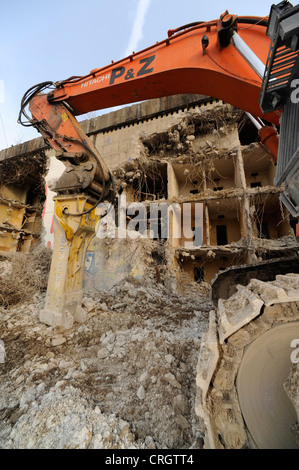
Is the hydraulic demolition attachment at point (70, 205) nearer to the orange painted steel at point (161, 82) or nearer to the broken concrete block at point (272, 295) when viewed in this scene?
the orange painted steel at point (161, 82)

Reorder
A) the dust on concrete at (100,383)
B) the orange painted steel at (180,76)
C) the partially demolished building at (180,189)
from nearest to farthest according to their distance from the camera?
the dust on concrete at (100,383), the orange painted steel at (180,76), the partially demolished building at (180,189)

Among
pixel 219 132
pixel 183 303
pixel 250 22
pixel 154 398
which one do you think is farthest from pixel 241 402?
pixel 219 132

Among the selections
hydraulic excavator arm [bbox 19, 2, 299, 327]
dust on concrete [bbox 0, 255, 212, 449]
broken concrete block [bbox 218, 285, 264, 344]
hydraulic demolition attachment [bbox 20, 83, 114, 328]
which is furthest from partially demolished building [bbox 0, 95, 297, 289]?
broken concrete block [bbox 218, 285, 264, 344]

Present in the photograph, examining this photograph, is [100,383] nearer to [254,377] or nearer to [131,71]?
[254,377]

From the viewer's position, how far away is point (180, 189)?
952cm

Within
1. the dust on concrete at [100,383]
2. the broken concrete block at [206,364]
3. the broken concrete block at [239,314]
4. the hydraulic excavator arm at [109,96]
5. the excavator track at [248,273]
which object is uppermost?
the hydraulic excavator arm at [109,96]

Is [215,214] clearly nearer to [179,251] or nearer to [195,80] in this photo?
[179,251]

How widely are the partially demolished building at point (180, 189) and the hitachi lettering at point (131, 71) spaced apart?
4279 millimetres

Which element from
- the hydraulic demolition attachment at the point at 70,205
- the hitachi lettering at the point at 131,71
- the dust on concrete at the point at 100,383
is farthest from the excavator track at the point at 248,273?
the hitachi lettering at the point at 131,71

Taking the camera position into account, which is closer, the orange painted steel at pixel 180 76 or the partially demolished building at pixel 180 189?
the orange painted steel at pixel 180 76

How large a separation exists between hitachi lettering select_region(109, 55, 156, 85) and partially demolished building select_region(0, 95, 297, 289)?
14.0 ft

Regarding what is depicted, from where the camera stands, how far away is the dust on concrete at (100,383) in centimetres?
133

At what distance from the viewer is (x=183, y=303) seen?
466 cm

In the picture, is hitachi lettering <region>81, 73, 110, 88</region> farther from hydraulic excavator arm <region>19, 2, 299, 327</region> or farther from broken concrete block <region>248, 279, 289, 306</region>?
broken concrete block <region>248, 279, 289, 306</region>
